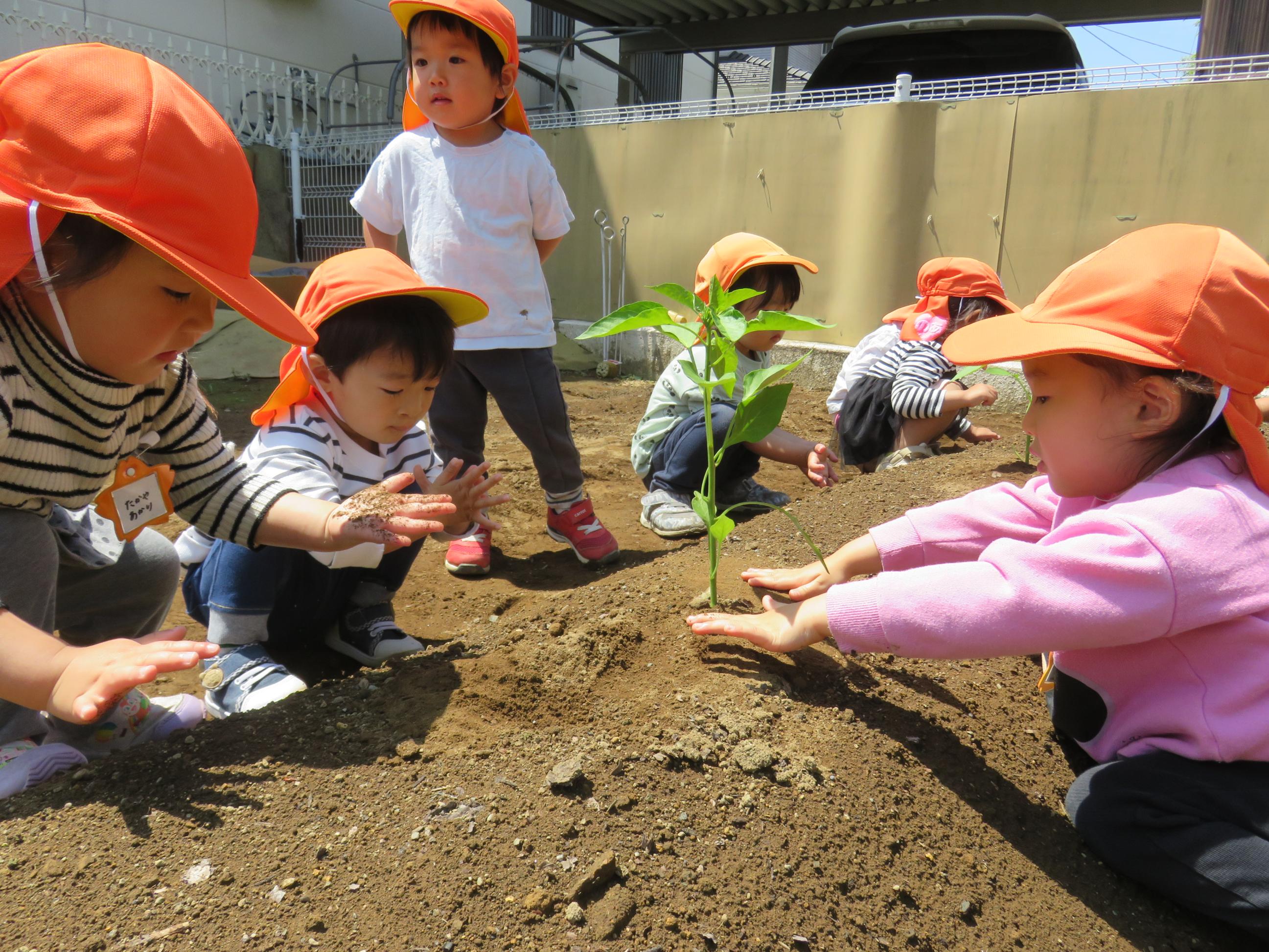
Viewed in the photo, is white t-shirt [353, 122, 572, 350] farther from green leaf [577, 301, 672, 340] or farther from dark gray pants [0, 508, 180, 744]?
green leaf [577, 301, 672, 340]

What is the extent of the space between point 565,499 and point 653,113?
4362 mm

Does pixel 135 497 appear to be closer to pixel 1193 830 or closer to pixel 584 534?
pixel 584 534

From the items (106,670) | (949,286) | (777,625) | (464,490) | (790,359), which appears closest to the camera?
(106,670)

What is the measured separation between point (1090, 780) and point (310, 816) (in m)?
1.23

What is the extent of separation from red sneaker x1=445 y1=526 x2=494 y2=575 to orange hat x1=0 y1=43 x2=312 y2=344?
180 cm

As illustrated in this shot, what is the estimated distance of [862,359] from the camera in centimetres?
419

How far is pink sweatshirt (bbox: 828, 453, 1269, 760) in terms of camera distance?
1262 mm

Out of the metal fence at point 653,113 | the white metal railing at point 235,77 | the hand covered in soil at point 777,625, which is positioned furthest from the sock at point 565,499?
the white metal railing at point 235,77

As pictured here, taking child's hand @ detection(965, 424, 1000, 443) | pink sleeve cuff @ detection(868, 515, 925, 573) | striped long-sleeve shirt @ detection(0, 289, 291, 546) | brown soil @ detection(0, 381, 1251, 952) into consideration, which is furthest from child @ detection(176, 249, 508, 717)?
child's hand @ detection(965, 424, 1000, 443)

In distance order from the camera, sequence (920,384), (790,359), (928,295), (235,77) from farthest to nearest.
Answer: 1. (235,77)
2. (790,359)
3. (928,295)
4. (920,384)

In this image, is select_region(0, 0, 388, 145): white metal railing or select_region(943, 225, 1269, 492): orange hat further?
select_region(0, 0, 388, 145): white metal railing

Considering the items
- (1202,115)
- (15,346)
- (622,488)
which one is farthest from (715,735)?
(1202,115)

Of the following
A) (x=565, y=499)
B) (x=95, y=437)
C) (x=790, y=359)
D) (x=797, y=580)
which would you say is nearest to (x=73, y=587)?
(x=95, y=437)

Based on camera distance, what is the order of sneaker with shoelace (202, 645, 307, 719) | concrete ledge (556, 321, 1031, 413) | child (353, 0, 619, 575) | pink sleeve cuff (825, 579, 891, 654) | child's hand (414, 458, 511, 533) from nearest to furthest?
pink sleeve cuff (825, 579, 891, 654), sneaker with shoelace (202, 645, 307, 719), child's hand (414, 458, 511, 533), child (353, 0, 619, 575), concrete ledge (556, 321, 1031, 413)
